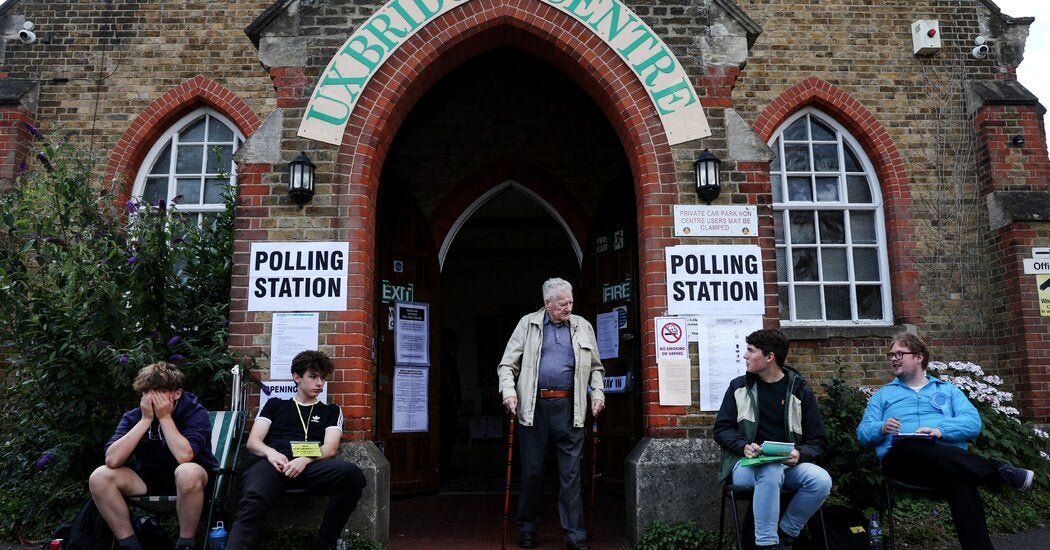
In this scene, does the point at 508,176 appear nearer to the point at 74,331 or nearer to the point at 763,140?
the point at 763,140

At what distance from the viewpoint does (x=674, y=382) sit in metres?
5.77

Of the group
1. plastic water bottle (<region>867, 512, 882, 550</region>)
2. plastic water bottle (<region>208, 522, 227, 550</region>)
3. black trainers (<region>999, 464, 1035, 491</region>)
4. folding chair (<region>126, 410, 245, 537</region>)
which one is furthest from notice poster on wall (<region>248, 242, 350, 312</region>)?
black trainers (<region>999, 464, 1035, 491</region>)

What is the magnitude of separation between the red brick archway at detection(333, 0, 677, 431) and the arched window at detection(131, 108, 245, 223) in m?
3.35

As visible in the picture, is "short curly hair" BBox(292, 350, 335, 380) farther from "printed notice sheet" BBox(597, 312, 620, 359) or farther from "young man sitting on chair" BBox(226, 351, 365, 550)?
"printed notice sheet" BBox(597, 312, 620, 359)

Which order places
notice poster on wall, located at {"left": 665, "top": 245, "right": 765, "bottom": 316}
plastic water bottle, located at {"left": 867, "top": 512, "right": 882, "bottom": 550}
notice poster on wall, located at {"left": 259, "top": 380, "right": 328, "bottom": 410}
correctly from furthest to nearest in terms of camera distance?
notice poster on wall, located at {"left": 665, "top": 245, "right": 765, "bottom": 316}, notice poster on wall, located at {"left": 259, "top": 380, "right": 328, "bottom": 410}, plastic water bottle, located at {"left": 867, "top": 512, "right": 882, "bottom": 550}

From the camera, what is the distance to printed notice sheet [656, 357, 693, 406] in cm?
575

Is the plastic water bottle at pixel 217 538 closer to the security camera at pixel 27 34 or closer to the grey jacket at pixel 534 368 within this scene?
the grey jacket at pixel 534 368

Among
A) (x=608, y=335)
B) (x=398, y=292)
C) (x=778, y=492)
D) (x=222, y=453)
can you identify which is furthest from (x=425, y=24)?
(x=778, y=492)

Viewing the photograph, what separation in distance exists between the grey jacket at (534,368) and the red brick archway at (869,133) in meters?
4.30

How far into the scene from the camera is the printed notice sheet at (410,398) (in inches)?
324

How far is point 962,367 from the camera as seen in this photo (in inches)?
295

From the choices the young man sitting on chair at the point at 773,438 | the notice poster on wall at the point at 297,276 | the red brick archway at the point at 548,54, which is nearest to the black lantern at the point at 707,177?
the red brick archway at the point at 548,54

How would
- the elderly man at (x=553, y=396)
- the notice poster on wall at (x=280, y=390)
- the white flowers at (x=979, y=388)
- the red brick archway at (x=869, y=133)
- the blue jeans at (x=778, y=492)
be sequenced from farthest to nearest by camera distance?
the red brick archway at (x=869, y=133)
the white flowers at (x=979, y=388)
the notice poster on wall at (x=280, y=390)
the elderly man at (x=553, y=396)
the blue jeans at (x=778, y=492)

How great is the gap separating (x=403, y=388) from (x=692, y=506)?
3885 mm
